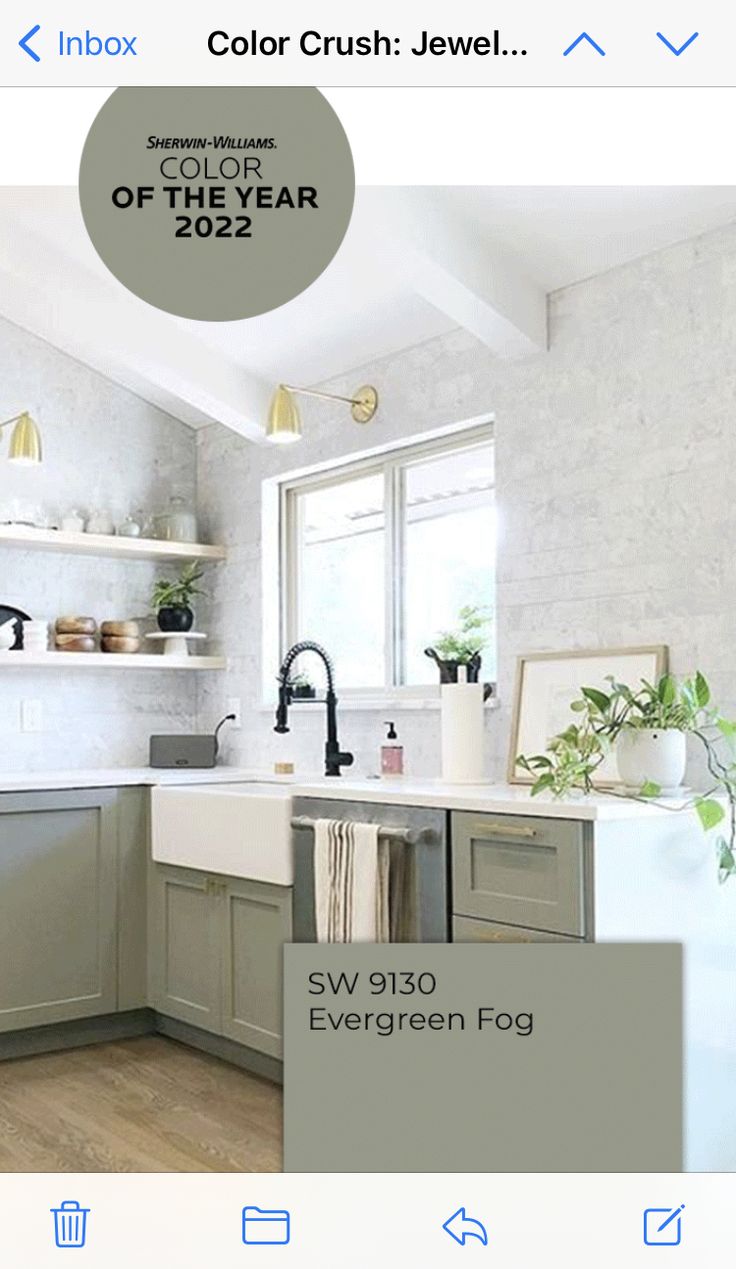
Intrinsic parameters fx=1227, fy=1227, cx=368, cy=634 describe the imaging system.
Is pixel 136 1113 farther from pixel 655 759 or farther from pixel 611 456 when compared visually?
pixel 611 456

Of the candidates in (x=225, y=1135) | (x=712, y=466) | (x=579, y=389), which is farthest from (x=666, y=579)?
(x=225, y=1135)

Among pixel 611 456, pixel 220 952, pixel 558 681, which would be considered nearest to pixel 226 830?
pixel 220 952

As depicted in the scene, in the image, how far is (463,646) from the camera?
328 cm

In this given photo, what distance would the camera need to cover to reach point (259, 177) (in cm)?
120

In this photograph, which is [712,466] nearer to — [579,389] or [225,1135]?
[579,389]

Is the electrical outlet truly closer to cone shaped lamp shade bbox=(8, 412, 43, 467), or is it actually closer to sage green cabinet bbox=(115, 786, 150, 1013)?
sage green cabinet bbox=(115, 786, 150, 1013)

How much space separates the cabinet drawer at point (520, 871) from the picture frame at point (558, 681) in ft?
1.41

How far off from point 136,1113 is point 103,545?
5.96 ft
